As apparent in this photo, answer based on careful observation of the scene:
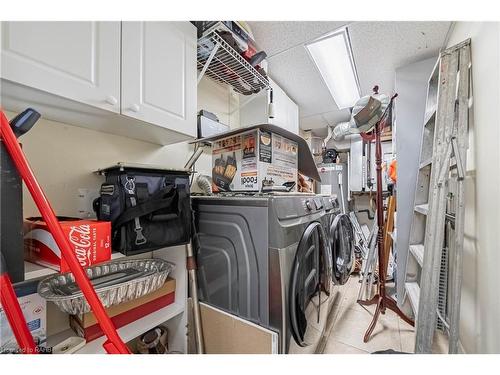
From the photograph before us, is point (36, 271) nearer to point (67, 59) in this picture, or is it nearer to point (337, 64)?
point (67, 59)

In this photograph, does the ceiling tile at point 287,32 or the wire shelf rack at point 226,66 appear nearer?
the wire shelf rack at point 226,66

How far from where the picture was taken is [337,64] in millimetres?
2164

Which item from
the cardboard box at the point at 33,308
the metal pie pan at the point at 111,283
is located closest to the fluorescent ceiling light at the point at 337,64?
the metal pie pan at the point at 111,283

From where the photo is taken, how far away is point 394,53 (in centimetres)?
194

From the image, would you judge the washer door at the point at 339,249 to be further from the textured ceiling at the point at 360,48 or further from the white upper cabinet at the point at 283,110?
the textured ceiling at the point at 360,48

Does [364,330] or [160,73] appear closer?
[160,73]

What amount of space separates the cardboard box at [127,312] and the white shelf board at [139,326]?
2 centimetres

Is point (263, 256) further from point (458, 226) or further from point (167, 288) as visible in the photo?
point (458, 226)

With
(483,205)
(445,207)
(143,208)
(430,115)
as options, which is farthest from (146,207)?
(430,115)

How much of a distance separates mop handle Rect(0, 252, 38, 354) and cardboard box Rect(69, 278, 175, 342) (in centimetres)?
29

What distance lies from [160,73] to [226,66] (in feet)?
2.24

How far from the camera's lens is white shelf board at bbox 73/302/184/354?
0.90 meters

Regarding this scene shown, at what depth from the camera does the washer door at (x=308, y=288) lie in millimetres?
987
